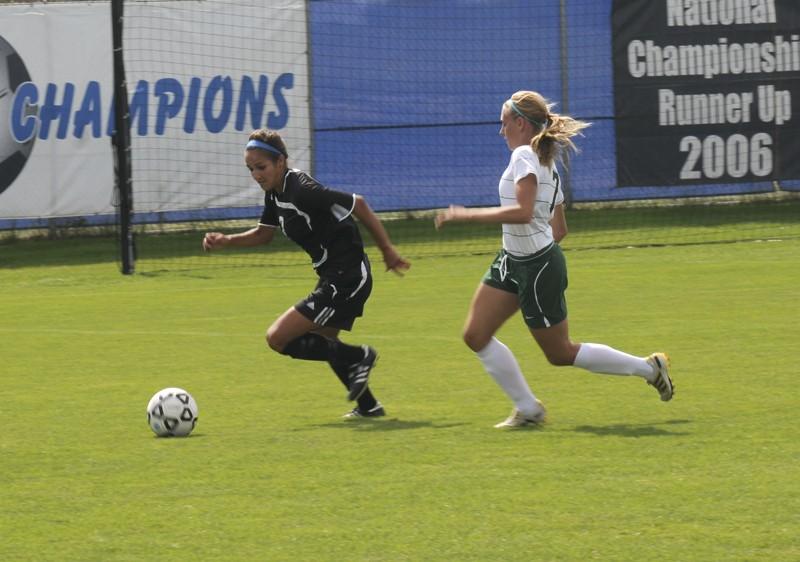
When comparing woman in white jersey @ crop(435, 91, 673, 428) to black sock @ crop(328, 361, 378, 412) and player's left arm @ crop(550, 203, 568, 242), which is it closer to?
player's left arm @ crop(550, 203, 568, 242)

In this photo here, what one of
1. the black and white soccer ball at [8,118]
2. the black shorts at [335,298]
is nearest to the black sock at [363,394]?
the black shorts at [335,298]

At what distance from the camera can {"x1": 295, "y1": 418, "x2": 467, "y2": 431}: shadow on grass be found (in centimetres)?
882

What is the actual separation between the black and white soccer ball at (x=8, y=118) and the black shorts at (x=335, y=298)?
44.5ft

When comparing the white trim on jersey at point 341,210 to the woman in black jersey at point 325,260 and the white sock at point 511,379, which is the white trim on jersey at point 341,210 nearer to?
the woman in black jersey at point 325,260

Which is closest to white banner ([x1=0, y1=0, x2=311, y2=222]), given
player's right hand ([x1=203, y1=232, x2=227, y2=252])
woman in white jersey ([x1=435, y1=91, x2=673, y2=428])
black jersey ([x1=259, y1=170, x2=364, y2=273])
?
player's right hand ([x1=203, y1=232, x2=227, y2=252])

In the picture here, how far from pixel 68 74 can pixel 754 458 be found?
54.2 ft

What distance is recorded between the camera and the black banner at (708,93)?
22891mm

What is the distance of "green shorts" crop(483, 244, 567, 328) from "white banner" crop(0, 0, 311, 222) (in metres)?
14.3

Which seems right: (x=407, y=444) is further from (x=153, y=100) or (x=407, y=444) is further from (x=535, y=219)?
(x=153, y=100)

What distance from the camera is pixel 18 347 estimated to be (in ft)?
43.1

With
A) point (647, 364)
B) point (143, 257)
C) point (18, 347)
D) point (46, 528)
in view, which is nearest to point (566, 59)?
point (143, 257)

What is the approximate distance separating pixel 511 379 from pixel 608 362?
1.86 ft

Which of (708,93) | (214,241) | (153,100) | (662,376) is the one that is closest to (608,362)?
(662,376)

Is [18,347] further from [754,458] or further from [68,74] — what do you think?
[68,74]
